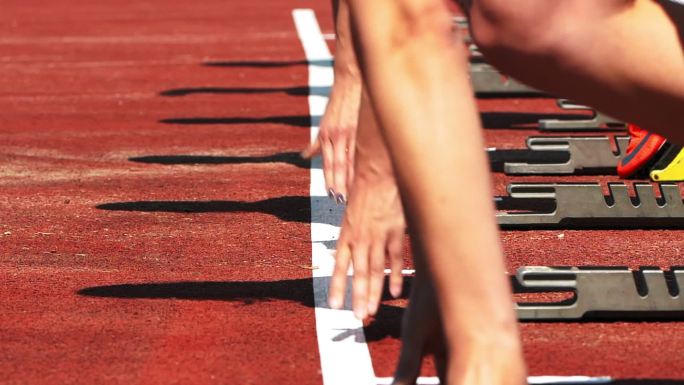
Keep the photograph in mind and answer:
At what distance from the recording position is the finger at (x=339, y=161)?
A: 3.80 m

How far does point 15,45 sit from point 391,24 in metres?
14.5

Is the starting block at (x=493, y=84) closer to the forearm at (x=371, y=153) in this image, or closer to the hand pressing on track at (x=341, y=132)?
the hand pressing on track at (x=341, y=132)

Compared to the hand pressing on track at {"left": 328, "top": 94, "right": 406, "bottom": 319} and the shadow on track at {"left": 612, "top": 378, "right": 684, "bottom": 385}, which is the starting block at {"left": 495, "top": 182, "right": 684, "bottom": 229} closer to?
the shadow on track at {"left": 612, "top": 378, "right": 684, "bottom": 385}

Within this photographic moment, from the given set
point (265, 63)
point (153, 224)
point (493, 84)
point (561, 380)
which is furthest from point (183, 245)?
point (265, 63)

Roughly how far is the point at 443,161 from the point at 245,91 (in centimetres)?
993

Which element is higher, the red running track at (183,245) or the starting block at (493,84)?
the red running track at (183,245)

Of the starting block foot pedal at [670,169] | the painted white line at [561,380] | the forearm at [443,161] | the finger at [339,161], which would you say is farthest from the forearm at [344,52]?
the starting block foot pedal at [670,169]

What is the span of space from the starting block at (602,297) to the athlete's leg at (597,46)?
61.0 inches

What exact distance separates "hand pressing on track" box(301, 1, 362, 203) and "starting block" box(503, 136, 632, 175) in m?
3.49

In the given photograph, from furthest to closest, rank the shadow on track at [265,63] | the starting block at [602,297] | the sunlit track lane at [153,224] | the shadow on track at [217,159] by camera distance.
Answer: the shadow on track at [265,63] < the shadow on track at [217,159] < the starting block at [602,297] < the sunlit track lane at [153,224]

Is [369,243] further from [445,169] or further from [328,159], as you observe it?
[328,159]

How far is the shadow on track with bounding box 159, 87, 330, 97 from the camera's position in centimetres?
1194

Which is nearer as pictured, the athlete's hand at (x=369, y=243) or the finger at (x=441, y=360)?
the finger at (x=441, y=360)

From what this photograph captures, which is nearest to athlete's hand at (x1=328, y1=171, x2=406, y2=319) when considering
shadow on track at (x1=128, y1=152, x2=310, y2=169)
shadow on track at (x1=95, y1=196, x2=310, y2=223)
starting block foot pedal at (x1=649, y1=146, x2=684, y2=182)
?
shadow on track at (x1=95, y1=196, x2=310, y2=223)
